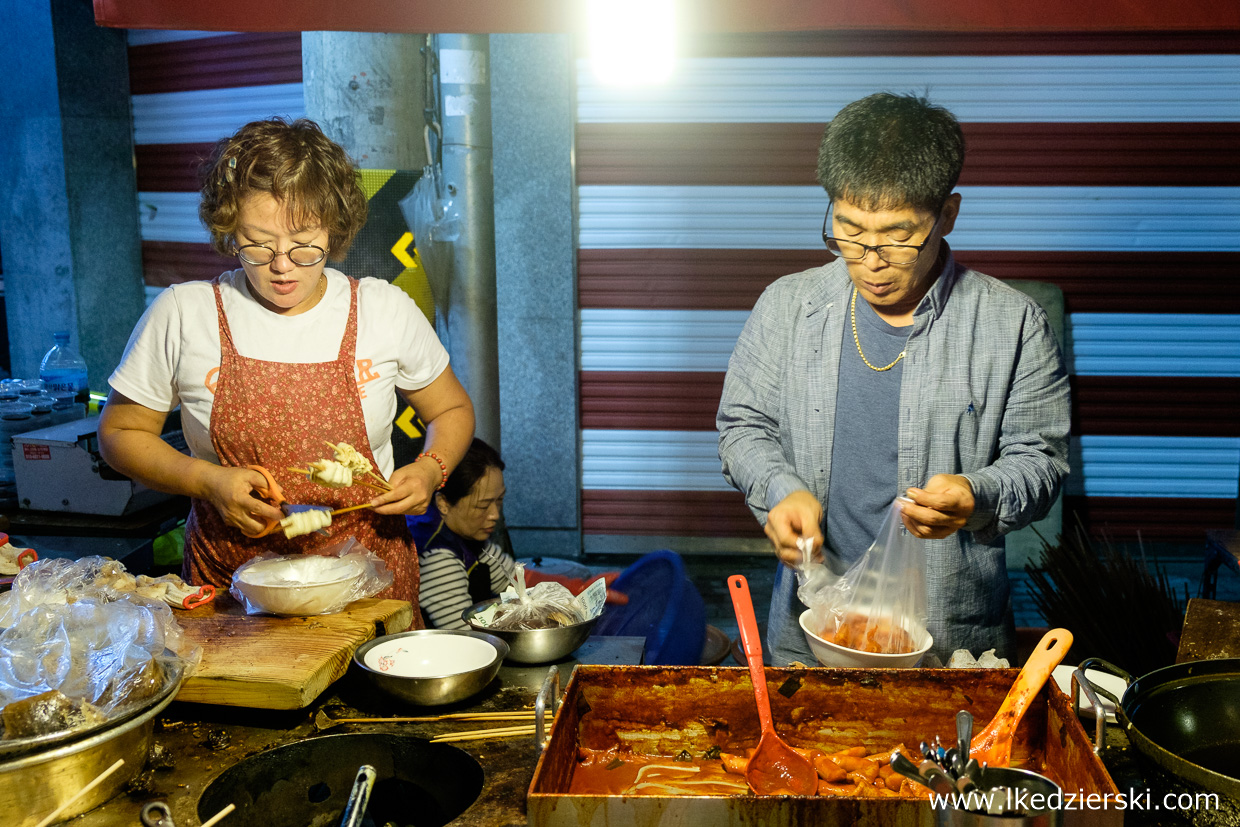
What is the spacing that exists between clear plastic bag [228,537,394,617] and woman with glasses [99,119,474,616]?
0.31ft

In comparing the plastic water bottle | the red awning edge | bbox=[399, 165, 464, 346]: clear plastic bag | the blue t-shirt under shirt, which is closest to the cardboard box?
the plastic water bottle

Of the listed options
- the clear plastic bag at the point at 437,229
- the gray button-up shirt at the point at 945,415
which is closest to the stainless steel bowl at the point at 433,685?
the gray button-up shirt at the point at 945,415

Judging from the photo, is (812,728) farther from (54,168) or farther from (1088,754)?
(54,168)

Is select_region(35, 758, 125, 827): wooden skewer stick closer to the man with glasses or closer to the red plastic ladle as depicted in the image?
the red plastic ladle

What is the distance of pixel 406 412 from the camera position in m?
4.14

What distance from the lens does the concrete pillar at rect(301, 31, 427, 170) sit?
3.84 m

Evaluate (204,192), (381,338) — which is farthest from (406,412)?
(204,192)

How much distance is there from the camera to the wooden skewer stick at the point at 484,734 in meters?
1.83

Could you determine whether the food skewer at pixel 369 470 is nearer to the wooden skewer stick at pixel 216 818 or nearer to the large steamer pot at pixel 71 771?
the large steamer pot at pixel 71 771

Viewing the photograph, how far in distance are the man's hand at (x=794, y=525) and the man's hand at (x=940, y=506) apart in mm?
200

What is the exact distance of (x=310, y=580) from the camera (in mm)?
2338

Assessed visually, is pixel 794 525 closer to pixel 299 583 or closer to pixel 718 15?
pixel 299 583

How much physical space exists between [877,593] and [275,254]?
1656mm

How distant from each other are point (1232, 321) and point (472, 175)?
4.95 meters
